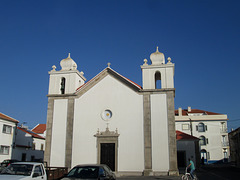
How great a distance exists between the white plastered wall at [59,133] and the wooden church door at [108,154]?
10.7ft

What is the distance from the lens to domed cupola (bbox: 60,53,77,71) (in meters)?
22.7

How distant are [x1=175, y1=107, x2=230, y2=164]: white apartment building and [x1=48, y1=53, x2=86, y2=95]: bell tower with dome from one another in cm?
2848

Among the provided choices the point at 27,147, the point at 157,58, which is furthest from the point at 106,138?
the point at 27,147

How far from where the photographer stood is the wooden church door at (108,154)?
19.4m

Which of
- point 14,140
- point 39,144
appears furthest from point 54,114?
point 39,144

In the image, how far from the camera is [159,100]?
1991 centimetres

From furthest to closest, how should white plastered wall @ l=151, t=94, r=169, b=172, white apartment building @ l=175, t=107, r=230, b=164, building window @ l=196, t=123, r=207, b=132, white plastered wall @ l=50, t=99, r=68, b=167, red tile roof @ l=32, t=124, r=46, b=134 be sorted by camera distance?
building window @ l=196, t=123, r=207, b=132 < white apartment building @ l=175, t=107, r=230, b=164 < red tile roof @ l=32, t=124, r=46, b=134 < white plastered wall @ l=50, t=99, r=68, b=167 < white plastered wall @ l=151, t=94, r=169, b=172

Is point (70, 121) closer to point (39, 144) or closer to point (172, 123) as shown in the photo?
point (172, 123)

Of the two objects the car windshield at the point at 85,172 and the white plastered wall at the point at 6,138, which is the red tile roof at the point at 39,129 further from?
the car windshield at the point at 85,172

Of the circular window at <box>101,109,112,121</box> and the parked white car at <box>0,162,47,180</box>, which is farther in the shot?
the circular window at <box>101,109,112,121</box>

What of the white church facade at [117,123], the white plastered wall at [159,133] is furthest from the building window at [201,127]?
the white plastered wall at [159,133]

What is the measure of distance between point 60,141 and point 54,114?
2446 millimetres

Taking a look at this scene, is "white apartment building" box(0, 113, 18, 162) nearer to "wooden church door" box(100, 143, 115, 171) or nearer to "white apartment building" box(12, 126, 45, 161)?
"white apartment building" box(12, 126, 45, 161)

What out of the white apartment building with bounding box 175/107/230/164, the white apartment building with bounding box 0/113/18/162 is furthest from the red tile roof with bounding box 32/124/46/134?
the white apartment building with bounding box 175/107/230/164
